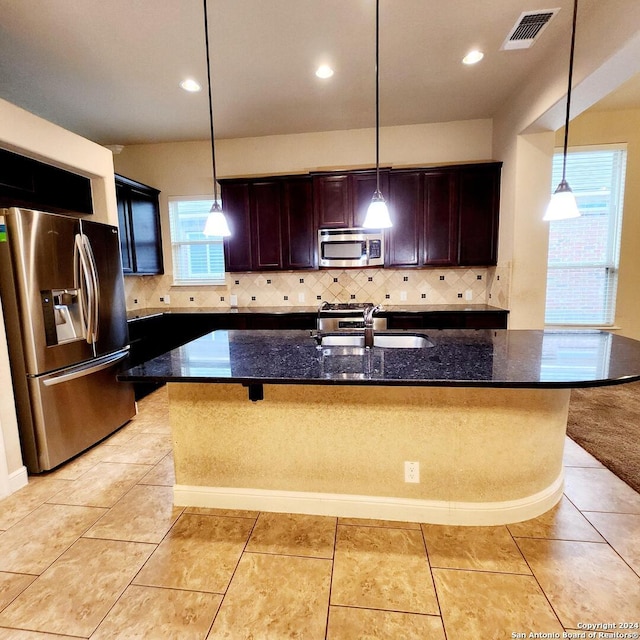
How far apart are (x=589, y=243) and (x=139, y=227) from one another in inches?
211

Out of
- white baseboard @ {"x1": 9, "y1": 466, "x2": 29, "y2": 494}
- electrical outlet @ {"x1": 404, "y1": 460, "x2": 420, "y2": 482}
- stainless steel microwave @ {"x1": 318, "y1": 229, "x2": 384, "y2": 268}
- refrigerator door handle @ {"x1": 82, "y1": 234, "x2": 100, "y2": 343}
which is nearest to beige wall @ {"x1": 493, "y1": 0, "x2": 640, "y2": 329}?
stainless steel microwave @ {"x1": 318, "y1": 229, "x2": 384, "y2": 268}

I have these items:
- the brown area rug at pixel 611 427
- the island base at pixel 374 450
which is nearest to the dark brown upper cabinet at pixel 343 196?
the island base at pixel 374 450

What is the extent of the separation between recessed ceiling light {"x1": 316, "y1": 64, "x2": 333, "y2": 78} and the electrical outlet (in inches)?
121

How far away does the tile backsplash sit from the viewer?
4.42m

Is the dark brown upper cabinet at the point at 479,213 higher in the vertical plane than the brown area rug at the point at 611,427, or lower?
higher

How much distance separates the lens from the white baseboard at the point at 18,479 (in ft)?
7.45

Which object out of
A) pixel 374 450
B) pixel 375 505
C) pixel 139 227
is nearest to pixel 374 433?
pixel 374 450

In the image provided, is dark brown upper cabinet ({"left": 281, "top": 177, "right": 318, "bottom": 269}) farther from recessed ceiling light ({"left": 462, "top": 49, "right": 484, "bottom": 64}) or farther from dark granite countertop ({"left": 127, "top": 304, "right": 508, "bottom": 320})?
recessed ceiling light ({"left": 462, "top": 49, "right": 484, "bottom": 64})

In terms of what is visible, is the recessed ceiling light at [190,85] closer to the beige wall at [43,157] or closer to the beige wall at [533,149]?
the beige wall at [43,157]

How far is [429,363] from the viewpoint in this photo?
5.36ft

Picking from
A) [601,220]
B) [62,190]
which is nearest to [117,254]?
[62,190]

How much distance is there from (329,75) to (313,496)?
3.29m

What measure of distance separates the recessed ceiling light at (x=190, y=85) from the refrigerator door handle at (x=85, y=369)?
2.42 meters

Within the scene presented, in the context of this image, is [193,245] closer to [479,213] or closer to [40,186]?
[40,186]
